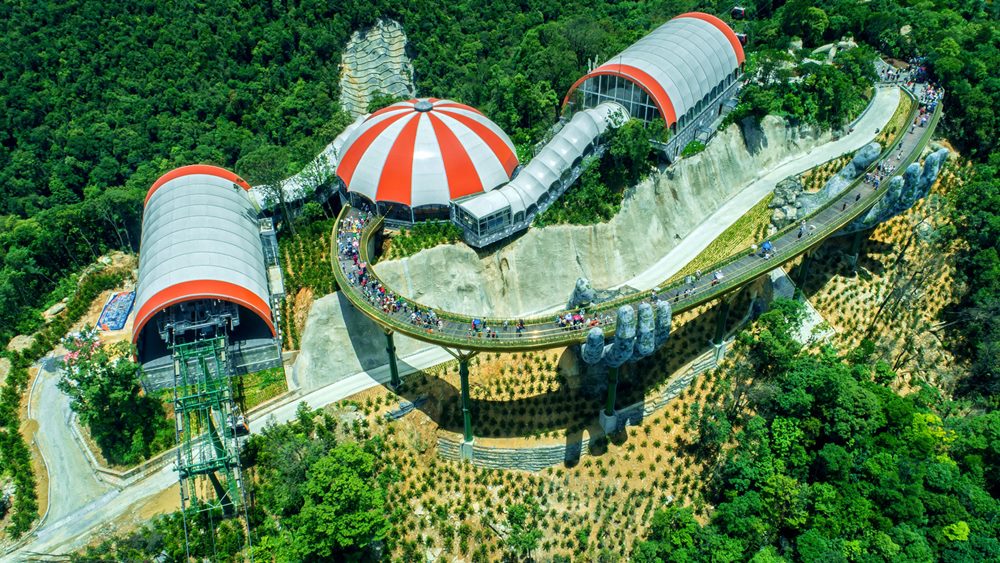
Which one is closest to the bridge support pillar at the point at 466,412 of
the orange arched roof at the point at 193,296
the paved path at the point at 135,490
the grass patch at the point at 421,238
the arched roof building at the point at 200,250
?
the paved path at the point at 135,490

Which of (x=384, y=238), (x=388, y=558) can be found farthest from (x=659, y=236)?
(x=388, y=558)

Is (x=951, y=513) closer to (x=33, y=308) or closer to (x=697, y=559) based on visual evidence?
(x=697, y=559)

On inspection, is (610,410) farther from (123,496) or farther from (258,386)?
(123,496)

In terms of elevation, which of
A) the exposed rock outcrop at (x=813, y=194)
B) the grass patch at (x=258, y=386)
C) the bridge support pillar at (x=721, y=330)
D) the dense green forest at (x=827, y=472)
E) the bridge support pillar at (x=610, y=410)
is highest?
the exposed rock outcrop at (x=813, y=194)

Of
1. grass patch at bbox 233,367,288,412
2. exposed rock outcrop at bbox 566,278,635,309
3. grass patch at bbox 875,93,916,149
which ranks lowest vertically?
grass patch at bbox 233,367,288,412

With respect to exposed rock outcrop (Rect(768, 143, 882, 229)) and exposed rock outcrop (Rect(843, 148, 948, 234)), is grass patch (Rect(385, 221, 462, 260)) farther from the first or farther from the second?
exposed rock outcrop (Rect(843, 148, 948, 234))

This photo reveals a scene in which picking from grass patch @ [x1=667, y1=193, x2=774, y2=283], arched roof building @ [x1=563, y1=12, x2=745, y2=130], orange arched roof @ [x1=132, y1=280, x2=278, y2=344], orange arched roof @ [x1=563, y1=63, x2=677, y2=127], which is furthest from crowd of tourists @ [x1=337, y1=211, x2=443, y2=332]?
orange arched roof @ [x1=563, y1=63, x2=677, y2=127]

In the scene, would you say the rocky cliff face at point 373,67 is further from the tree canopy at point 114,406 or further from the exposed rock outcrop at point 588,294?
the tree canopy at point 114,406
